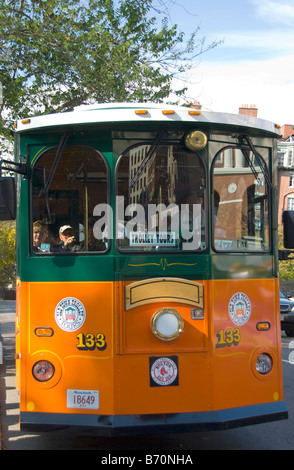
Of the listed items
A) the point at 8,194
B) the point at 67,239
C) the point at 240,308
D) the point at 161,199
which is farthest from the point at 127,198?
the point at 240,308

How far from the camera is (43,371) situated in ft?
16.0

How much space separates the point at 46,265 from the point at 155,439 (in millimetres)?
2267

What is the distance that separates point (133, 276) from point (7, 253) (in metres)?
29.9

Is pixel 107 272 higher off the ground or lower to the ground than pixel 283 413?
higher

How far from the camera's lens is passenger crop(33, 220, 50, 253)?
199 inches

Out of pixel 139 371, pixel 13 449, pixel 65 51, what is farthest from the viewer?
pixel 65 51

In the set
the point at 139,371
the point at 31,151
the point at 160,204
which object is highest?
the point at 31,151

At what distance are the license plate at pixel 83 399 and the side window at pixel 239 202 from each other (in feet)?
5.30

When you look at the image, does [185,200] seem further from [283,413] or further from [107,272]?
[283,413]

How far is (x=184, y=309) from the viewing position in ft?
16.0

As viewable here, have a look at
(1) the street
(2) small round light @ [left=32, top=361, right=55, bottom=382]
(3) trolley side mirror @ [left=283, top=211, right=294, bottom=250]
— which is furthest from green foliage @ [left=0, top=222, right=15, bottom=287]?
(2) small round light @ [left=32, top=361, right=55, bottom=382]

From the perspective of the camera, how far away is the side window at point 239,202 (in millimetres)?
5109

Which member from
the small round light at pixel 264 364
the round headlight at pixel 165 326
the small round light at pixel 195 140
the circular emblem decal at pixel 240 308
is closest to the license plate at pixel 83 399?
the round headlight at pixel 165 326

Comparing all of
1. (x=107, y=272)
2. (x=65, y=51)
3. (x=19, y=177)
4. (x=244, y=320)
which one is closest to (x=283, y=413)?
(x=244, y=320)
